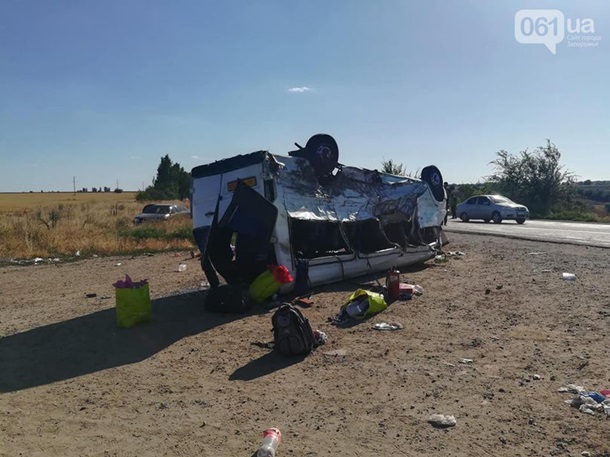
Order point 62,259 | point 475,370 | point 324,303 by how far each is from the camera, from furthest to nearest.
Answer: point 62,259, point 324,303, point 475,370

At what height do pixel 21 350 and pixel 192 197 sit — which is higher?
pixel 192 197

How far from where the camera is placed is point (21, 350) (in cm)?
609

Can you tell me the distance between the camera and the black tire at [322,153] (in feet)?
30.7

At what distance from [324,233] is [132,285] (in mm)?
3818

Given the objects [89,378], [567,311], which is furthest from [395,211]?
[89,378]

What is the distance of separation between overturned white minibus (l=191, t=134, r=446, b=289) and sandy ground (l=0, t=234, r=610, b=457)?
34.0 inches

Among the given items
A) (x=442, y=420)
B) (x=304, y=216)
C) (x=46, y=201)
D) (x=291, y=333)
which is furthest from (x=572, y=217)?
(x=46, y=201)

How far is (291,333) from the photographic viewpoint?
544cm

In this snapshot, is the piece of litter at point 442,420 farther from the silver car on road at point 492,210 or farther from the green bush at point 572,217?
the green bush at point 572,217

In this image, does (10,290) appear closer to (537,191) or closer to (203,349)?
(203,349)

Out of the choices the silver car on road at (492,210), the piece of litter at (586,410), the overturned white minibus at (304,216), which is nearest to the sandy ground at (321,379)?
the piece of litter at (586,410)

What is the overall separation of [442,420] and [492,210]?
84.5ft

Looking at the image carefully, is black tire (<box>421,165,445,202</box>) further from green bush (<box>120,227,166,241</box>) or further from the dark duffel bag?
green bush (<box>120,227,166,241</box>)

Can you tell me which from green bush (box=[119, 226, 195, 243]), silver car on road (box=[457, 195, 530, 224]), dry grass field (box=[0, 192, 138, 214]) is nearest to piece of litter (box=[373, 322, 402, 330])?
green bush (box=[119, 226, 195, 243])
